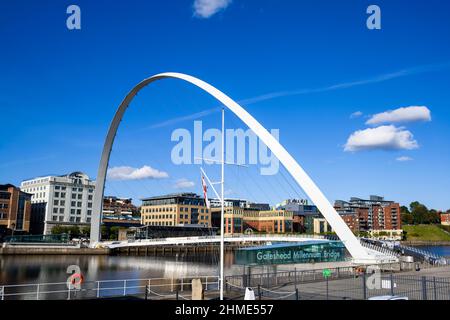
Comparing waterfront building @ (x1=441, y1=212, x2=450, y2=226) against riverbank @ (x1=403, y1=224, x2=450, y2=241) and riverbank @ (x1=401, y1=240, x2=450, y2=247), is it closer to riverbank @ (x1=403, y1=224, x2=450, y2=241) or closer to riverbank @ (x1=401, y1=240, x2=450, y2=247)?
riverbank @ (x1=403, y1=224, x2=450, y2=241)

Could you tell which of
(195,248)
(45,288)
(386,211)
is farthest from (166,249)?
(386,211)

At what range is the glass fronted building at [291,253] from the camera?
24609 millimetres

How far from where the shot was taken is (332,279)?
23.2 m

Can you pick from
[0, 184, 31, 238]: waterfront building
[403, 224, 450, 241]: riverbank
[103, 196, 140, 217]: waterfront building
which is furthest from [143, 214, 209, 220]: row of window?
[403, 224, 450, 241]: riverbank

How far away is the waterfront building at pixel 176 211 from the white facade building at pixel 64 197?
17796mm

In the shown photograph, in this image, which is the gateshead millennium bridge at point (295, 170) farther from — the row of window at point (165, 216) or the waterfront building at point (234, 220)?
the waterfront building at point (234, 220)

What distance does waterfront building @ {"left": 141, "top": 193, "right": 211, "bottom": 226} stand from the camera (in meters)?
112

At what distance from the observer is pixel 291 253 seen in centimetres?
2644

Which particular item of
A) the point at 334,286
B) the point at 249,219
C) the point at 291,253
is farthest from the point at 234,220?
the point at 334,286

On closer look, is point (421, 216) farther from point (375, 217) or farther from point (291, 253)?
point (291, 253)

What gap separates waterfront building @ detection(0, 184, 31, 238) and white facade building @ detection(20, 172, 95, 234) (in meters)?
8.21

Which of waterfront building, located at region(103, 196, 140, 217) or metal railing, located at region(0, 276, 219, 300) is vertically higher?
waterfront building, located at region(103, 196, 140, 217)

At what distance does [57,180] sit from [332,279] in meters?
90.7
